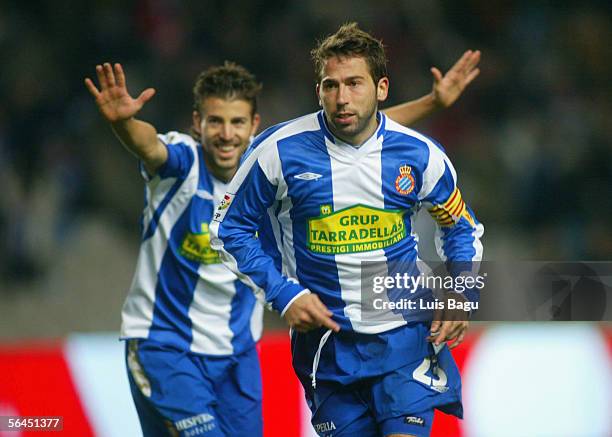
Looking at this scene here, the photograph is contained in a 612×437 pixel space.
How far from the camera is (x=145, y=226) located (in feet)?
16.2

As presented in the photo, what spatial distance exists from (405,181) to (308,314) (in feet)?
2.23

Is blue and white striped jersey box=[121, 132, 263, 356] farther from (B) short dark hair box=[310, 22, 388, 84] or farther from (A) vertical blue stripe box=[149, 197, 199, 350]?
(B) short dark hair box=[310, 22, 388, 84]

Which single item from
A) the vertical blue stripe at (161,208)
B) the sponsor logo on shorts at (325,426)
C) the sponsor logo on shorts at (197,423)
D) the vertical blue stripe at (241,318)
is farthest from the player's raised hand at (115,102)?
the sponsor logo on shorts at (325,426)

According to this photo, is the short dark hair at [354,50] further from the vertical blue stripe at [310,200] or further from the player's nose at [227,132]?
the player's nose at [227,132]

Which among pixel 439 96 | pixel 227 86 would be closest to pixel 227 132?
pixel 227 86

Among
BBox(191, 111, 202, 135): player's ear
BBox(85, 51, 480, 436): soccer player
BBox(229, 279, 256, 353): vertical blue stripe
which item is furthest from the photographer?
BBox(191, 111, 202, 135): player's ear

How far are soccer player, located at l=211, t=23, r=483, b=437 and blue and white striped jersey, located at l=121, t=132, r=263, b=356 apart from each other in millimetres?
745

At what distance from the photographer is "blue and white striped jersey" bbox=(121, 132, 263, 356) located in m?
4.83

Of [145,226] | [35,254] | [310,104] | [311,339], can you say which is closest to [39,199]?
[35,254]

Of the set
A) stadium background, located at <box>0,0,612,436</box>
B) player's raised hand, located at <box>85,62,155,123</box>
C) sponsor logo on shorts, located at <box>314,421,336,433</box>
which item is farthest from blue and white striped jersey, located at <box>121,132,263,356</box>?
stadium background, located at <box>0,0,612,436</box>

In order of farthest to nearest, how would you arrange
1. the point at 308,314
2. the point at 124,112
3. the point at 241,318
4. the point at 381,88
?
the point at 241,318, the point at 124,112, the point at 381,88, the point at 308,314

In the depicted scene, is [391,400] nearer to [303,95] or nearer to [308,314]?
[308,314]

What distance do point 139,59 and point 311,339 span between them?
581 centimetres

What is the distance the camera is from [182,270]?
15.9 feet
